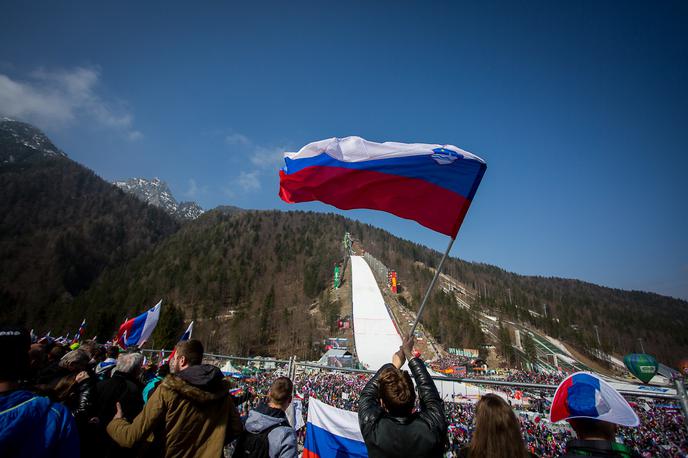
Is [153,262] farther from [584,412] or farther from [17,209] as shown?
[584,412]

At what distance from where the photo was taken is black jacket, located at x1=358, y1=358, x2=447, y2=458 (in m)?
2.00

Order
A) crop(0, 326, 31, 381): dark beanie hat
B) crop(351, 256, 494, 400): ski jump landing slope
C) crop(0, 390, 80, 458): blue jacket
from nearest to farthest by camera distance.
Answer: crop(0, 390, 80, 458): blue jacket, crop(0, 326, 31, 381): dark beanie hat, crop(351, 256, 494, 400): ski jump landing slope

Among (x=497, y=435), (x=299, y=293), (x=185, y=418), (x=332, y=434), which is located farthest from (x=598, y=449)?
(x=299, y=293)

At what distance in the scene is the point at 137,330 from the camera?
9.66 metres

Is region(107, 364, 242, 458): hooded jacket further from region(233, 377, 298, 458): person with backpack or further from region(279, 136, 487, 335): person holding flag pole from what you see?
region(279, 136, 487, 335): person holding flag pole

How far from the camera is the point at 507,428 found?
192 cm

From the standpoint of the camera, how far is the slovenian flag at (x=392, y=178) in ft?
14.7

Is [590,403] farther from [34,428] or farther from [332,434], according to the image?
[332,434]

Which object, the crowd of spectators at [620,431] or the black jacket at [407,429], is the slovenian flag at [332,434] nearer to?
the crowd of spectators at [620,431]

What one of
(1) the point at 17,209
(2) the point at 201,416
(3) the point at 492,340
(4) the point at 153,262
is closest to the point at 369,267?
(3) the point at 492,340

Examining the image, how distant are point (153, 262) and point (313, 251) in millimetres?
58243

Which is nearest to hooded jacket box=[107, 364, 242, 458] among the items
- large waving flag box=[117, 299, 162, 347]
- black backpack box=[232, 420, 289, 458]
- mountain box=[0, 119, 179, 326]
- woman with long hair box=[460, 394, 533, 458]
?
black backpack box=[232, 420, 289, 458]

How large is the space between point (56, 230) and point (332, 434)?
16058 centimetres

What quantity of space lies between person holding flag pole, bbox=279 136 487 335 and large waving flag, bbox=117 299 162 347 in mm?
7644
